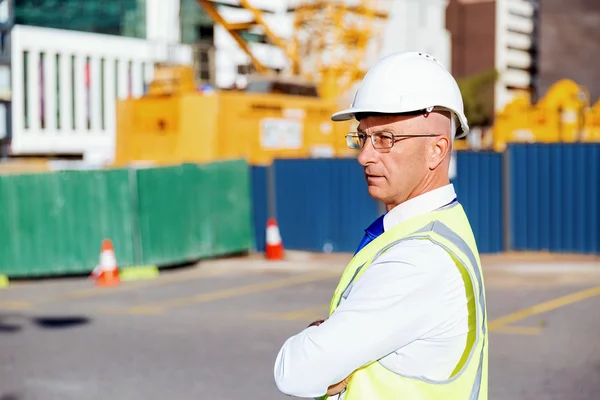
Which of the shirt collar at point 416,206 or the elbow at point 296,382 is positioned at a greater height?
the shirt collar at point 416,206

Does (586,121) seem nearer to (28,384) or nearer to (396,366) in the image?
(28,384)

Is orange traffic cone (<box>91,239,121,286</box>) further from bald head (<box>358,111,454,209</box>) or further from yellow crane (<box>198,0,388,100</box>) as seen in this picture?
yellow crane (<box>198,0,388,100</box>)

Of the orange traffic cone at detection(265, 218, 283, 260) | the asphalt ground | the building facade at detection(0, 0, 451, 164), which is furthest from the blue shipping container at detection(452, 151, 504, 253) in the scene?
the building facade at detection(0, 0, 451, 164)

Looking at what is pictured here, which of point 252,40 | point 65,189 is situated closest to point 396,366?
point 65,189

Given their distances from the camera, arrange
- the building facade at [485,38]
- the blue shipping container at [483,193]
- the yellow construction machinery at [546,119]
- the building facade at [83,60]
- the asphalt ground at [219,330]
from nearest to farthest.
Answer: the asphalt ground at [219,330], the blue shipping container at [483,193], the yellow construction machinery at [546,119], the building facade at [83,60], the building facade at [485,38]

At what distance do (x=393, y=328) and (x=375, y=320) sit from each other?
5cm

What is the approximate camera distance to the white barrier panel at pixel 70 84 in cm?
6744

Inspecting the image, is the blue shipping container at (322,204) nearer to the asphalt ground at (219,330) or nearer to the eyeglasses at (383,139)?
the asphalt ground at (219,330)

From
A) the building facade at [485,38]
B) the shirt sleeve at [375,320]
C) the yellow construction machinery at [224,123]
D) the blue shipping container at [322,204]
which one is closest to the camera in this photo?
the shirt sleeve at [375,320]

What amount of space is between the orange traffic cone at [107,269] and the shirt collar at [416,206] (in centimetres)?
1199

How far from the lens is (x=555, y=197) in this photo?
53.4 feet

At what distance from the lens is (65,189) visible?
14938 millimetres

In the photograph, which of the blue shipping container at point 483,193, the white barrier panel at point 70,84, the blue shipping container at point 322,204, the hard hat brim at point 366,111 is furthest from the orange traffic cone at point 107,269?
the white barrier panel at point 70,84

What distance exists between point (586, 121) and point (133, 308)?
1272 inches
